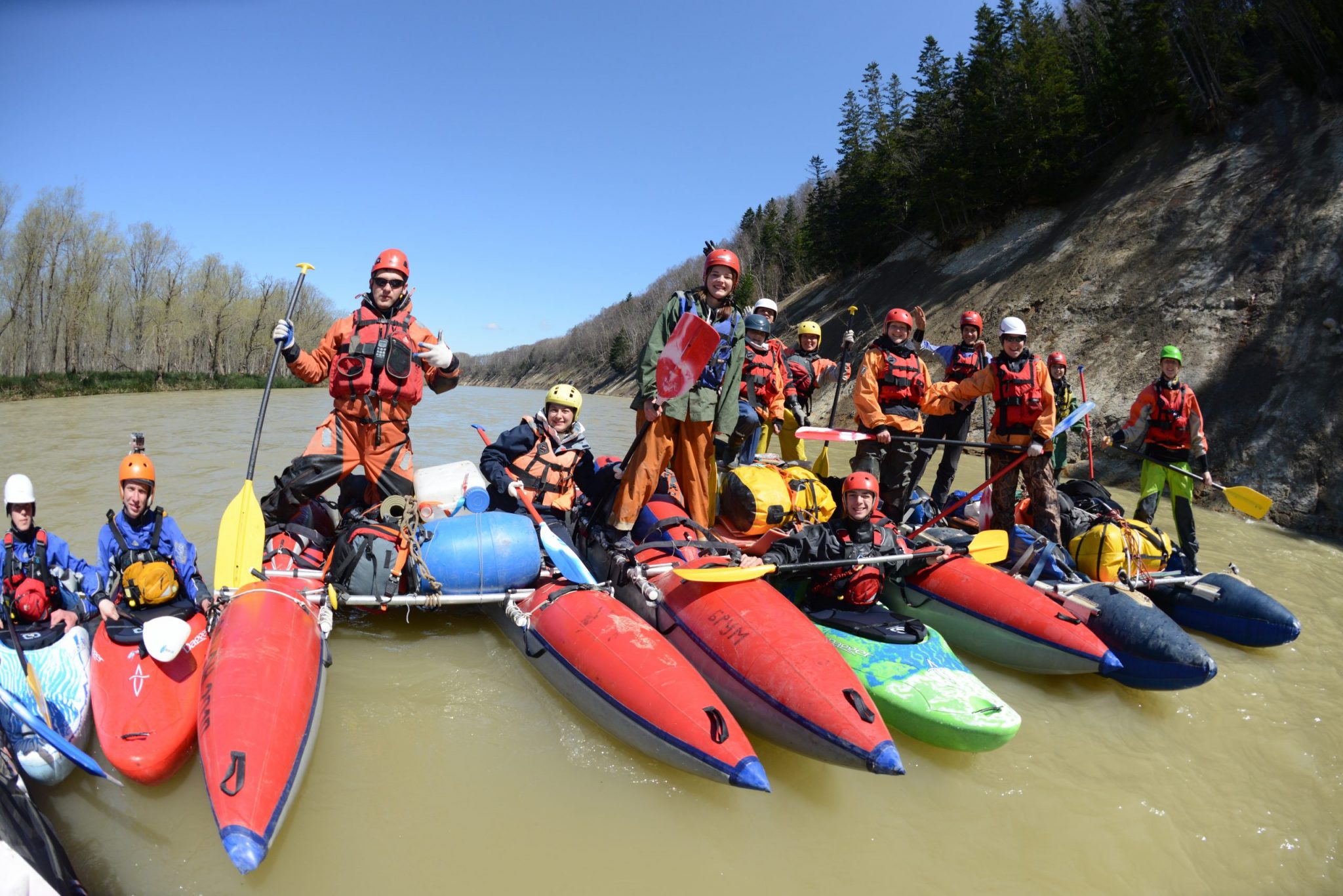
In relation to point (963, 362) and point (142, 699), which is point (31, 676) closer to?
point (142, 699)

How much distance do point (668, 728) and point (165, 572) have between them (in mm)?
2886

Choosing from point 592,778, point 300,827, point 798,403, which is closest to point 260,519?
point 300,827

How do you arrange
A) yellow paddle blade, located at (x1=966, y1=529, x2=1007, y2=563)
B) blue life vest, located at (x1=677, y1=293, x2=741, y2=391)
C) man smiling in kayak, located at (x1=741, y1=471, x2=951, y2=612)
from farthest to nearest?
yellow paddle blade, located at (x1=966, y1=529, x2=1007, y2=563), blue life vest, located at (x1=677, y1=293, x2=741, y2=391), man smiling in kayak, located at (x1=741, y1=471, x2=951, y2=612)

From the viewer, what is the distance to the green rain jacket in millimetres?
4777

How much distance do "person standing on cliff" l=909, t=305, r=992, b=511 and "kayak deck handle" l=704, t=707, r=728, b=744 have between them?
4206 millimetres

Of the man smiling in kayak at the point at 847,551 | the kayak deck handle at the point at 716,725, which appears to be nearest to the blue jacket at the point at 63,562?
the kayak deck handle at the point at 716,725

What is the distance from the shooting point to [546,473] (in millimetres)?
5359

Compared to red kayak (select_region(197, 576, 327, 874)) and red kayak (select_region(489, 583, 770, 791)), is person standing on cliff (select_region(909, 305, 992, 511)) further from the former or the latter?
A: red kayak (select_region(197, 576, 327, 874))

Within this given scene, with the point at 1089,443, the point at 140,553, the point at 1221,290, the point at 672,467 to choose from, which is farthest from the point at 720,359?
the point at 1221,290

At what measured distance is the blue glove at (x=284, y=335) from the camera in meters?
4.52

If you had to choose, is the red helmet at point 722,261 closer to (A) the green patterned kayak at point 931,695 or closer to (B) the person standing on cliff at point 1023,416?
(A) the green patterned kayak at point 931,695

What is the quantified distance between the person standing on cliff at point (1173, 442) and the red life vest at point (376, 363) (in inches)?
257

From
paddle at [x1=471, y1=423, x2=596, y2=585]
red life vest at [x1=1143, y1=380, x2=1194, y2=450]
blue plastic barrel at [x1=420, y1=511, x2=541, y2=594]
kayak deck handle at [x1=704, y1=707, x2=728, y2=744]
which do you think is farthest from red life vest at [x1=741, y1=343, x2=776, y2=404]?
kayak deck handle at [x1=704, y1=707, x2=728, y2=744]

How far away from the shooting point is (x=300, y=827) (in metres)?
2.91
